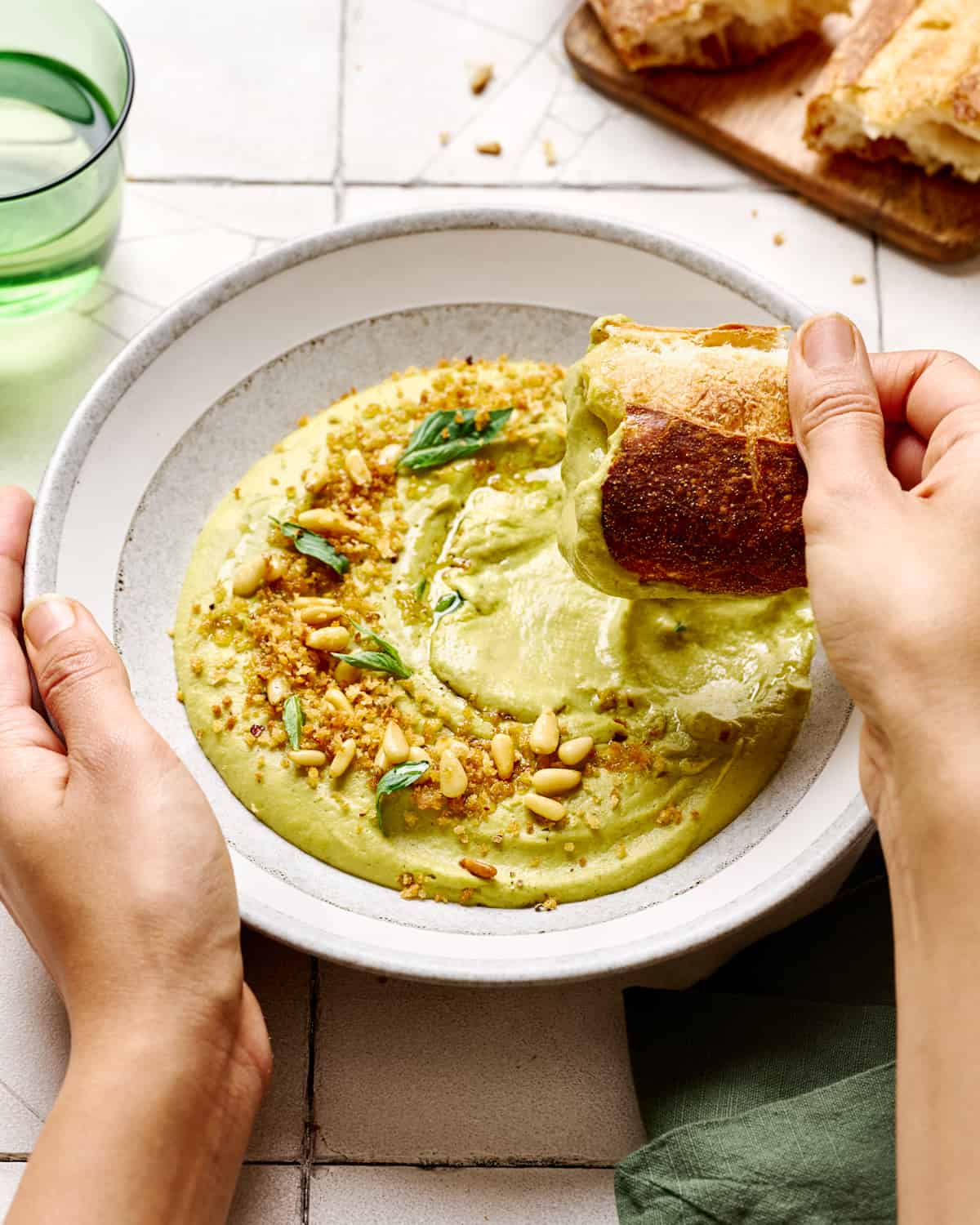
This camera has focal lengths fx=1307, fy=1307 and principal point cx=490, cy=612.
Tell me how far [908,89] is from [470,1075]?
1.96m

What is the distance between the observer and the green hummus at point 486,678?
2043 millimetres

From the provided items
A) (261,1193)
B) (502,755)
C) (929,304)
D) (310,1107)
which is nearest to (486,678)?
(502,755)

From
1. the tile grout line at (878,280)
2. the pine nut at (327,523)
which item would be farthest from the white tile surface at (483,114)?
the pine nut at (327,523)

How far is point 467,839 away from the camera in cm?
204

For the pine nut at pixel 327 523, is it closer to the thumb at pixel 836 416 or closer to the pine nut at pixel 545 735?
the pine nut at pixel 545 735

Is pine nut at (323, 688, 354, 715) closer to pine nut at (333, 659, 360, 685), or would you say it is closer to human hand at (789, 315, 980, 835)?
pine nut at (333, 659, 360, 685)

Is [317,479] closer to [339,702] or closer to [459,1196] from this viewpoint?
[339,702]

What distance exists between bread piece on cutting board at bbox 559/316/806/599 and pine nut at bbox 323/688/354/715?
0.45m

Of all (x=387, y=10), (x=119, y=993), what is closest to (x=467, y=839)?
(x=119, y=993)

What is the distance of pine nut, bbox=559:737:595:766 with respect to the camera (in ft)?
6.73

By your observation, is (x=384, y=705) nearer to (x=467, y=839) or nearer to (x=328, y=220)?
(x=467, y=839)

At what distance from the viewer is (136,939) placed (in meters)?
1.74

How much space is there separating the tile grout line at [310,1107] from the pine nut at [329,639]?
508 millimetres

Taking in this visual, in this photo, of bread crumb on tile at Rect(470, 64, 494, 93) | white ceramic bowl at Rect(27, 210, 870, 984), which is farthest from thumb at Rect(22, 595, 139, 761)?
bread crumb on tile at Rect(470, 64, 494, 93)
